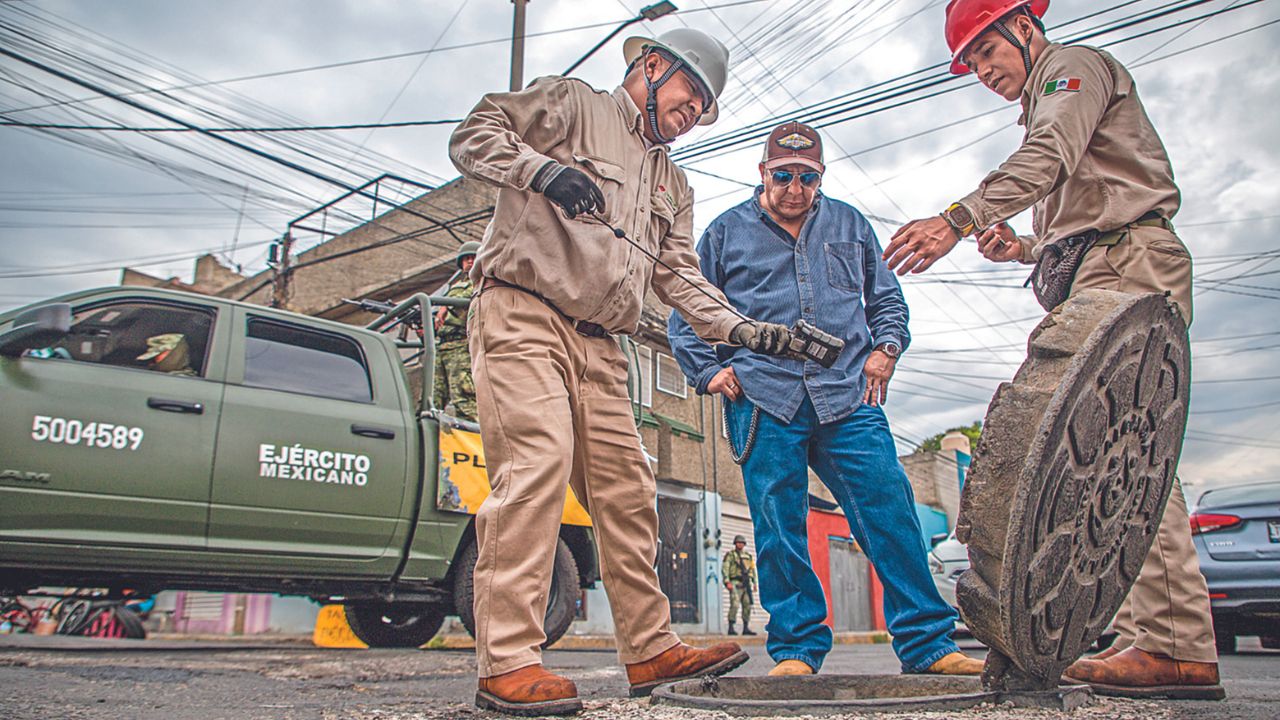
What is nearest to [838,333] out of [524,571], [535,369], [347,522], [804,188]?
[804,188]

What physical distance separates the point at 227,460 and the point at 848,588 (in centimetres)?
1909

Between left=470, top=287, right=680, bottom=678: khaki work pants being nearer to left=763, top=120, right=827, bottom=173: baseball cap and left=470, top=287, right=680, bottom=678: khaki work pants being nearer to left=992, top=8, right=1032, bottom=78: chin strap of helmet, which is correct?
left=763, top=120, right=827, bottom=173: baseball cap

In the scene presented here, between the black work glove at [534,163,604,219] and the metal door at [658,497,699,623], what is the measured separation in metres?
13.2

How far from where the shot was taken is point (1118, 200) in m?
2.41

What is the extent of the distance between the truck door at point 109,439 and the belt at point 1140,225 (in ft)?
12.0

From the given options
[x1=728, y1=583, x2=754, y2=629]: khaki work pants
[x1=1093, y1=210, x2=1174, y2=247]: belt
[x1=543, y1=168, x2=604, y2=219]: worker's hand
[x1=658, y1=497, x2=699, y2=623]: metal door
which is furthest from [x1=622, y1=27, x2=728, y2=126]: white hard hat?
[x1=728, y1=583, x2=754, y2=629]: khaki work pants

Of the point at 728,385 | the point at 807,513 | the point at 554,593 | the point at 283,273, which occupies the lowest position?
A: the point at 554,593

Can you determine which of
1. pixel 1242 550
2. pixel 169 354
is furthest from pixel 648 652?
pixel 1242 550

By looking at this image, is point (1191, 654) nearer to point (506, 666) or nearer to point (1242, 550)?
point (506, 666)

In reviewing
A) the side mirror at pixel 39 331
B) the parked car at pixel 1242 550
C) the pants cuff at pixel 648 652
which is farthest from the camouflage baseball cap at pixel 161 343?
the parked car at pixel 1242 550

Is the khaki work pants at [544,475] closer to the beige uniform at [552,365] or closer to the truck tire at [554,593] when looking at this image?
the beige uniform at [552,365]

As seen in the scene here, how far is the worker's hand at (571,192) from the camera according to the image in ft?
7.14

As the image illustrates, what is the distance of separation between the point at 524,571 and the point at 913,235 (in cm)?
120

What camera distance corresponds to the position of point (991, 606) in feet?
5.21
